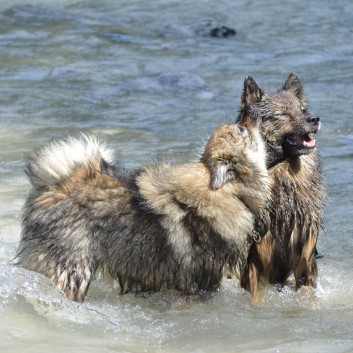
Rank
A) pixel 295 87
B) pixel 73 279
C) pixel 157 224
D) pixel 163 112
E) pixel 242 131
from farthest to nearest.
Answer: pixel 163 112, pixel 295 87, pixel 242 131, pixel 157 224, pixel 73 279

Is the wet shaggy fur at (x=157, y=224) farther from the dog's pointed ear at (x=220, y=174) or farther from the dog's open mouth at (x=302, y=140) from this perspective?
the dog's open mouth at (x=302, y=140)

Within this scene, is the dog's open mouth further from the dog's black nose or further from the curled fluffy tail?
the curled fluffy tail

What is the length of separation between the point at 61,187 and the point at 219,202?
39.2 inches

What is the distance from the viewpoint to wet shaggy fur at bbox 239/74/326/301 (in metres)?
6.24

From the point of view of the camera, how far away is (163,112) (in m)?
11.2

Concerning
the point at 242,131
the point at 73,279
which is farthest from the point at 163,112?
the point at 73,279

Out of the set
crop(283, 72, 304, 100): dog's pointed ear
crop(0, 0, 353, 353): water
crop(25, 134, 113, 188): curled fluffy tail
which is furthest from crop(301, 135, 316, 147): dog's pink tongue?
crop(25, 134, 113, 188): curled fluffy tail

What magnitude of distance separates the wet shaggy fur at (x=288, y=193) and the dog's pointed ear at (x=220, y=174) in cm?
46

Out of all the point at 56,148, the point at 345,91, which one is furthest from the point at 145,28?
the point at 56,148

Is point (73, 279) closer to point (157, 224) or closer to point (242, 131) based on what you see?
point (157, 224)

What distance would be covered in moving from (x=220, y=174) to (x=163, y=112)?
5.37 metres

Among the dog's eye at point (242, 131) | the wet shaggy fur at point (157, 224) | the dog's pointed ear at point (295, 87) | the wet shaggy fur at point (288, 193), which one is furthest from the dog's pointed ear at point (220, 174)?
the dog's pointed ear at point (295, 87)

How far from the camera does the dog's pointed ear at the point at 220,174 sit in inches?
230

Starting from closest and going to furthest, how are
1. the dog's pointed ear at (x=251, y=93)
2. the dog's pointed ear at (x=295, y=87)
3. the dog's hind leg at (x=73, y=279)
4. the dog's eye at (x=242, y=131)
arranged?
1. the dog's hind leg at (x=73, y=279)
2. the dog's eye at (x=242, y=131)
3. the dog's pointed ear at (x=251, y=93)
4. the dog's pointed ear at (x=295, y=87)
